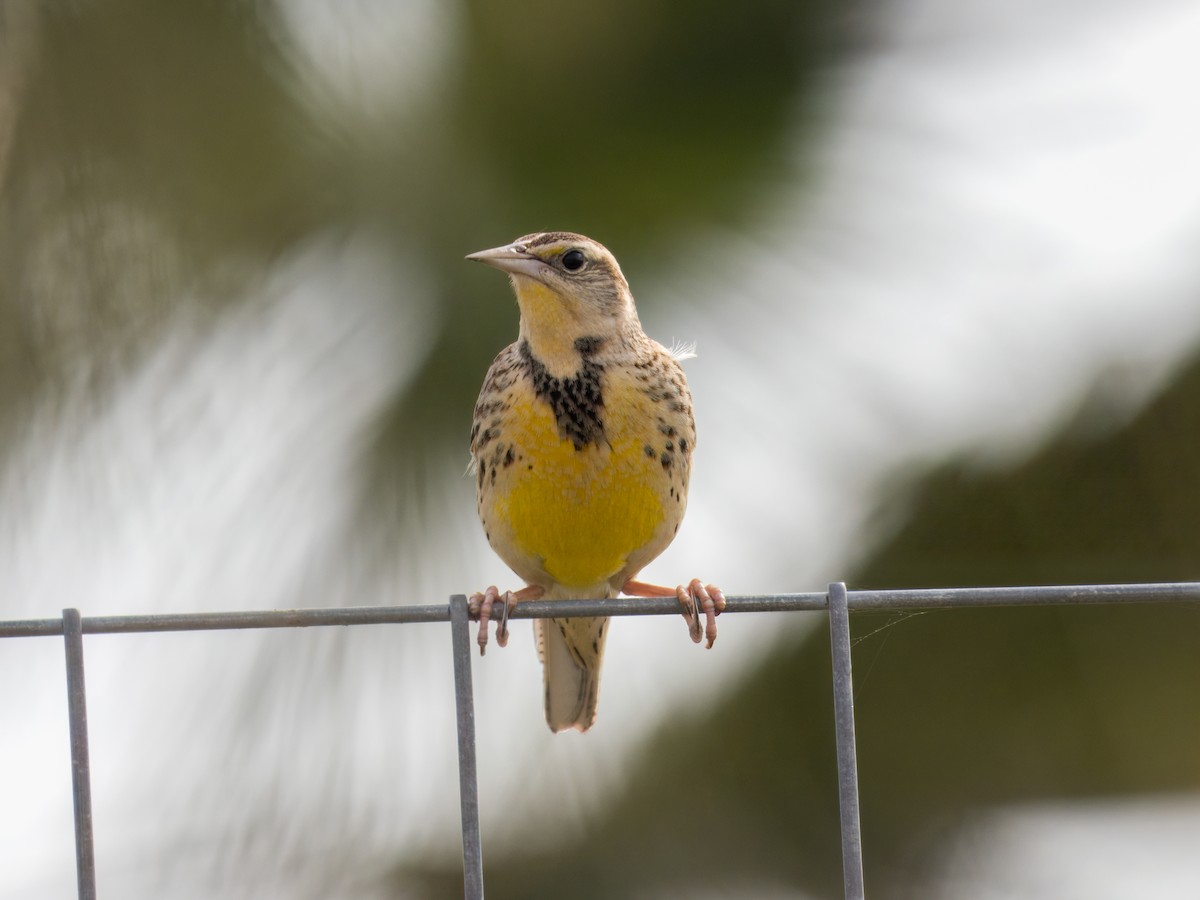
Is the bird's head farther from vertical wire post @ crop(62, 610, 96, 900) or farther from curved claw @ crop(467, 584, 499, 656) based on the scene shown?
vertical wire post @ crop(62, 610, 96, 900)

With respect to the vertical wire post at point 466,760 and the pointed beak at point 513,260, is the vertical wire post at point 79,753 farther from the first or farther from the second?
the pointed beak at point 513,260

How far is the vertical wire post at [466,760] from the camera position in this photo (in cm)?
118

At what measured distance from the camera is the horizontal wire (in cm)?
120

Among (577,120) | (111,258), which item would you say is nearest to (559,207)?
(577,120)

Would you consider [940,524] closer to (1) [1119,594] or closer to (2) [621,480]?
(2) [621,480]

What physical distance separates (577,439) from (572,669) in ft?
2.02

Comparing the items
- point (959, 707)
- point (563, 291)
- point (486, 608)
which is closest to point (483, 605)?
point (486, 608)

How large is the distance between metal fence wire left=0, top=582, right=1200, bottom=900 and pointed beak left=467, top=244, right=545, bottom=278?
1.21 metres

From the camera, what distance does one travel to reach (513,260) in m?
2.43

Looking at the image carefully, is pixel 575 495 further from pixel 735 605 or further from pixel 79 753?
pixel 79 753

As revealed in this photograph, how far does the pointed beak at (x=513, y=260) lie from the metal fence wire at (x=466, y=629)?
1211mm

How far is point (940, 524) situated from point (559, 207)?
1288 millimetres

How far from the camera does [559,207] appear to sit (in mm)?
3789

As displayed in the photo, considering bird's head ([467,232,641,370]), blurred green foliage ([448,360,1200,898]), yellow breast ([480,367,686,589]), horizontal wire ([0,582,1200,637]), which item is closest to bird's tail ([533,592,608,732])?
yellow breast ([480,367,686,589])
